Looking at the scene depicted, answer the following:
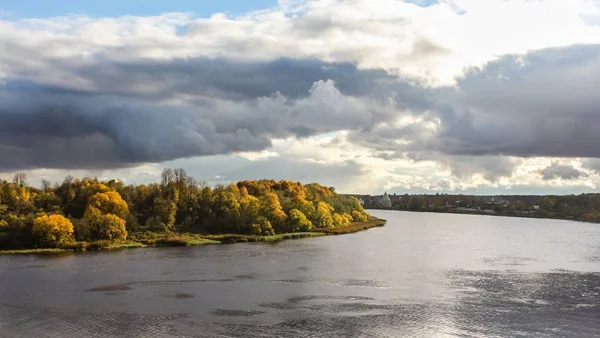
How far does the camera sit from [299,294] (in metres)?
55.7

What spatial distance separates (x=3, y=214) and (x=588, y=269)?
3965 inches

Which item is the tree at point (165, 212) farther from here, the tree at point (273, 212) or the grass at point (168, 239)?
the tree at point (273, 212)

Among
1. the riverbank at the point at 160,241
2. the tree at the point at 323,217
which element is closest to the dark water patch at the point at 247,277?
the riverbank at the point at 160,241

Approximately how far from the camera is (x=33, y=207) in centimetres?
11481

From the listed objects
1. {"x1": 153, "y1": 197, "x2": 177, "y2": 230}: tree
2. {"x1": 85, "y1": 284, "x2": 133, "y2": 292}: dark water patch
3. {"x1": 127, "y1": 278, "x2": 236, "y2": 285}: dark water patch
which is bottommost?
{"x1": 85, "y1": 284, "x2": 133, "y2": 292}: dark water patch

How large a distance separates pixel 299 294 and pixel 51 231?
5332cm

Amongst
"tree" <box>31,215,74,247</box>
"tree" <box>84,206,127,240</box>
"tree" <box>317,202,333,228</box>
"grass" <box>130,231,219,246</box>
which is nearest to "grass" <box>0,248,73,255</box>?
"tree" <box>31,215,74,247</box>

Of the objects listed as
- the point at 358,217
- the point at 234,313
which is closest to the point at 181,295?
the point at 234,313

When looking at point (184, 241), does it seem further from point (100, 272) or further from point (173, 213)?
point (100, 272)

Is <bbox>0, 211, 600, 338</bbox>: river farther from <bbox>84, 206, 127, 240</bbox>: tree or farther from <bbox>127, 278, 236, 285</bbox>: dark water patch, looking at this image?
<bbox>84, 206, 127, 240</bbox>: tree

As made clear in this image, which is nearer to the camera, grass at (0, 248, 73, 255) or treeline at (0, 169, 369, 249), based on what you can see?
grass at (0, 248, 73, 255)

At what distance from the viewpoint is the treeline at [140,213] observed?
92.2m

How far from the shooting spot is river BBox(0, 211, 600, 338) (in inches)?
1699

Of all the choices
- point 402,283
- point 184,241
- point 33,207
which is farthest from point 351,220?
point 402,283
